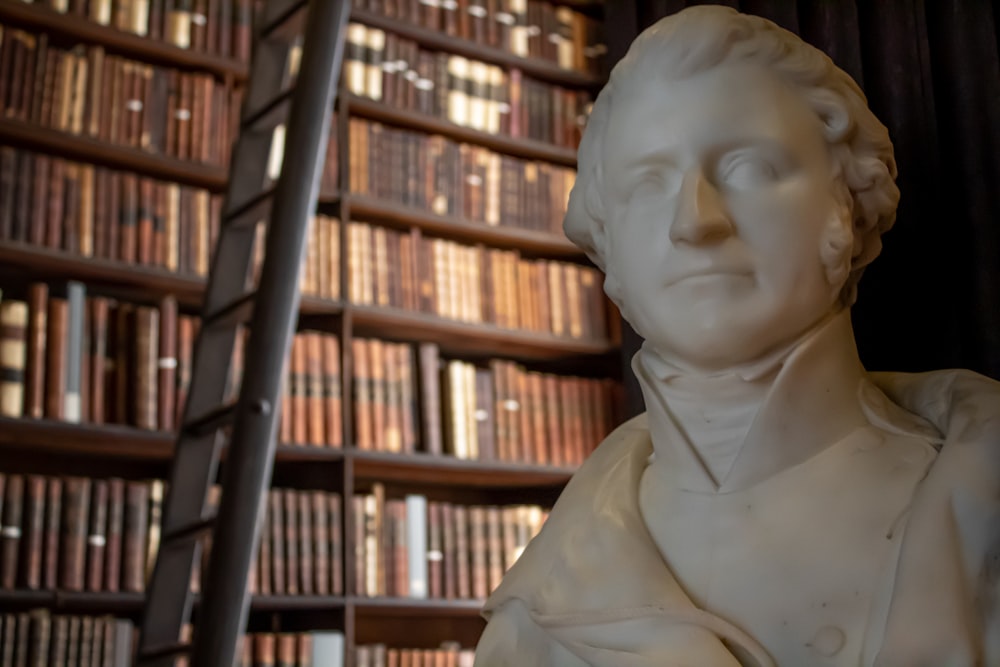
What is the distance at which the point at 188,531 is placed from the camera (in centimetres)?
213

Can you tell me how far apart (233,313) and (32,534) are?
592mm

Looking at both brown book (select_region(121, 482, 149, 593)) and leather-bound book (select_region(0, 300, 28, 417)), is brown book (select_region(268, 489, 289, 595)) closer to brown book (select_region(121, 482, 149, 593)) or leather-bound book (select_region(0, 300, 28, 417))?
brown book (select_region(121, 482, 149, 593))

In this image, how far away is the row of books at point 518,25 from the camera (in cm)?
318

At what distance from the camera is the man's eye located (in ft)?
3.56

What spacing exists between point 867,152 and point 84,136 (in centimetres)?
193

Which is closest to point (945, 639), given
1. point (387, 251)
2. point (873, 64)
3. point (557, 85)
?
point (873, 64)

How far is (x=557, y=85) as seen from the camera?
11.4 feet

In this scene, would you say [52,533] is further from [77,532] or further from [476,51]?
[476,51]

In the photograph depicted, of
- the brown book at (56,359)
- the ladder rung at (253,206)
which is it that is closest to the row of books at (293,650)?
the brown book at (56,359)

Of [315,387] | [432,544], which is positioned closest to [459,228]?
[315,387]

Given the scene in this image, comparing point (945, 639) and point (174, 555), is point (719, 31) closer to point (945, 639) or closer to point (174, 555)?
point (945, 639)

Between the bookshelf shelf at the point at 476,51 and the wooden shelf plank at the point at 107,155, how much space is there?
0.54 meters

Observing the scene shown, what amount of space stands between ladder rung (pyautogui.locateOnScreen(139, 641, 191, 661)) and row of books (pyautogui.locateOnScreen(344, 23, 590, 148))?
141 cm

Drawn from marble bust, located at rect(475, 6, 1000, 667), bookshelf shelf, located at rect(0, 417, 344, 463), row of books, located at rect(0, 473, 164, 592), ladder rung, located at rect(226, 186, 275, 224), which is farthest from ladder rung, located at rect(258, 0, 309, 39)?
marble bust, located at rect(475, 6, 1000, 667)
